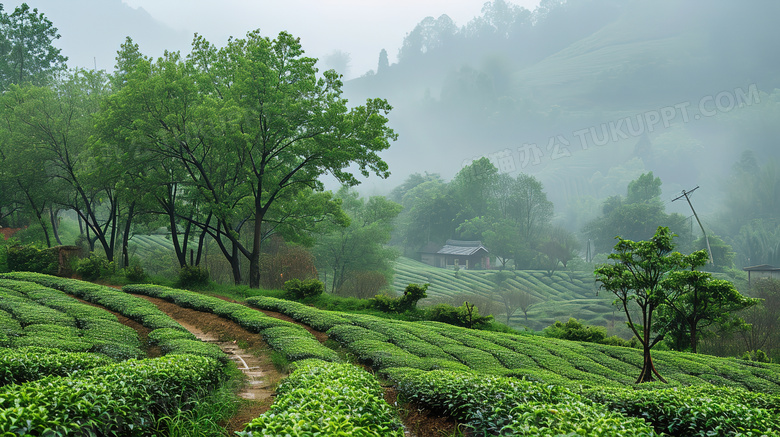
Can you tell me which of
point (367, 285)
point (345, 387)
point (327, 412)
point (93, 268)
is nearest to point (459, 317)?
point (345, 387)

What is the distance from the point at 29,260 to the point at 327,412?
2547 centimetres

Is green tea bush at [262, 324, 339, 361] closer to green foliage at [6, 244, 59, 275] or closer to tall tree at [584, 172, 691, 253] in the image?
green foliage at [6, 244, 59, 275]

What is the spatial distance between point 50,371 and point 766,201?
15075 centimetres

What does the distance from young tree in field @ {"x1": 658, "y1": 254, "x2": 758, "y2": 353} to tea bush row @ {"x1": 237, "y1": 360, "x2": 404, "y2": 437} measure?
11.2 m

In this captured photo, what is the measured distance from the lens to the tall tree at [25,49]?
137ft

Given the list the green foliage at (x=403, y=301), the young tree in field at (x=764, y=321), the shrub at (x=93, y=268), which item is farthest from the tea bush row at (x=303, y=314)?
the young tree in field at (x=764, y=321)

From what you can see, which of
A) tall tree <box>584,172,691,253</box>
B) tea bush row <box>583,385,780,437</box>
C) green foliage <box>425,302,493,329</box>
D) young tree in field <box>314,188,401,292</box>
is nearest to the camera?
tea bush row <box>583,385,780,437</box>

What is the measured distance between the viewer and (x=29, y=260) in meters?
→ 22.6

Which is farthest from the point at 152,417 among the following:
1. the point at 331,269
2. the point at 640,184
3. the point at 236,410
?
the point at 640,184

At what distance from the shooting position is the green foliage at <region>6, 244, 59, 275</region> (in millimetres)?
22500

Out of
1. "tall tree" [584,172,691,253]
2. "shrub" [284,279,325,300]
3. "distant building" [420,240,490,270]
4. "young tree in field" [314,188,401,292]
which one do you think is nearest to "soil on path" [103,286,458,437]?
"shrub" [284,279,325,300]

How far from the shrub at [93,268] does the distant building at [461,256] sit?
6317cm

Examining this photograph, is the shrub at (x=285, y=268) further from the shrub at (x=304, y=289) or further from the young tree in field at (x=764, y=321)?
the young tree in field at (x=764, y=321)

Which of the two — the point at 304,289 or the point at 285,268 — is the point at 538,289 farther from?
the point at 304,289
